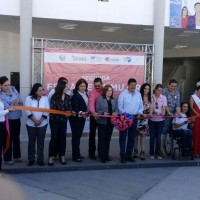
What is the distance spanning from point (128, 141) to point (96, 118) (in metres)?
0.89

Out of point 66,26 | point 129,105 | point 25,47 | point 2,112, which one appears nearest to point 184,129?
point 129,105

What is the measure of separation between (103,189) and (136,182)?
788 millimetres

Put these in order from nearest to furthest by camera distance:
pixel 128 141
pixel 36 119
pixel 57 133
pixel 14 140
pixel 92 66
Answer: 1. pixel 36 119
2. pixel 57 133
3. pixel 14 140
4. pixel 128 141
5. pixel 92 66

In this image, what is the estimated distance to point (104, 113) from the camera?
26.2ft

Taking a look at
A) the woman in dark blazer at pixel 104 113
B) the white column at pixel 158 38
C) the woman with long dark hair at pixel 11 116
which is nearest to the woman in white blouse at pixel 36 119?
the woman with long dark hair at pixel 11 116

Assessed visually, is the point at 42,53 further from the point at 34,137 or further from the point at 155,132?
the point at 155,132

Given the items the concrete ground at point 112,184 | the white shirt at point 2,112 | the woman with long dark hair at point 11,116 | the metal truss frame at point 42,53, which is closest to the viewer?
the concrete ground at point 112,184

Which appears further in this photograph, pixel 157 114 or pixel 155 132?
pixel 155 132

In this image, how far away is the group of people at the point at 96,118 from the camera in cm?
763

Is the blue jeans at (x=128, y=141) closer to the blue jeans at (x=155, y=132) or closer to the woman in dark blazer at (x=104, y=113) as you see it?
the woman in dark blazer at (x=104, y=113)

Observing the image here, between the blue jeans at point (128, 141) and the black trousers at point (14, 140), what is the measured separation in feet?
7.05

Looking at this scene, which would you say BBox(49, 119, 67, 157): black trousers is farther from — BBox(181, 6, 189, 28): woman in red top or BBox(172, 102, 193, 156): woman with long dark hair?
BBox(181, 6, 189, 28): woman in red top

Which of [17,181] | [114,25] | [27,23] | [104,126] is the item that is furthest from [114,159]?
[114,25]

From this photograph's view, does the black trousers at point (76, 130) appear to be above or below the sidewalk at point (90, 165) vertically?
above
